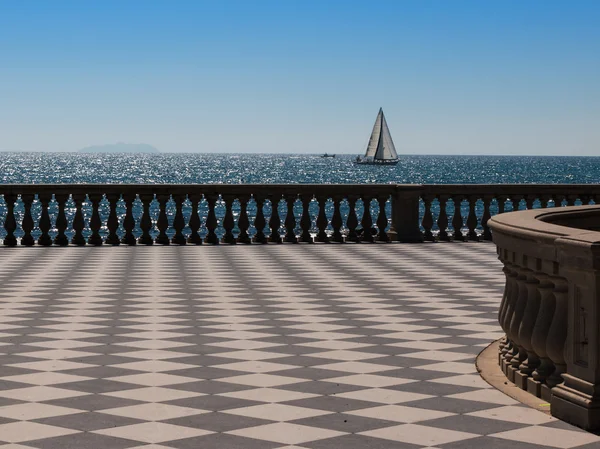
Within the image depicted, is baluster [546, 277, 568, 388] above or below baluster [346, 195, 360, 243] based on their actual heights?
above

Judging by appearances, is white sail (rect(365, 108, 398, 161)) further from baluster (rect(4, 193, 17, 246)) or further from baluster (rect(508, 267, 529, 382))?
baluster (rect(508, 267, 529, 382))

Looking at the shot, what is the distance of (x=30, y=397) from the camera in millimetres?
7453

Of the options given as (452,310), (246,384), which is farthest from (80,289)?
(246,384)

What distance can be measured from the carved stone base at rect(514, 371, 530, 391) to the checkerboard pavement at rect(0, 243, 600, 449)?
0.24 metres

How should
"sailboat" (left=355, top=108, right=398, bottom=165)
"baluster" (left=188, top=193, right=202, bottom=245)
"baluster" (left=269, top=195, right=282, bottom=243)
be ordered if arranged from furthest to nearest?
"sailboat" (left=355, top=108, right=398, bottom=165) → "baluster" (left=269, top=195, right=282, bottom=243) → "baluster" (left=188, top=193, right=202, bottom=245)

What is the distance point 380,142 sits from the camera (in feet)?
452

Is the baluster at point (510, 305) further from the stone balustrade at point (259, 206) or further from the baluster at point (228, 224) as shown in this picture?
the baluster at point (228, 224)

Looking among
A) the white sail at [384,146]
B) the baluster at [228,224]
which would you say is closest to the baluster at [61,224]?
the baluster at [228,224]

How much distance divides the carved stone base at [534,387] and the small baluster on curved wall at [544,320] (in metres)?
0.10

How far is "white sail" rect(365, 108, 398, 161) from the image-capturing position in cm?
13662

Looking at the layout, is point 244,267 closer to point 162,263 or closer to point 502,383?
point 162,263

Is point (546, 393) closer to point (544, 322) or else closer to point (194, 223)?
point (544, 322)

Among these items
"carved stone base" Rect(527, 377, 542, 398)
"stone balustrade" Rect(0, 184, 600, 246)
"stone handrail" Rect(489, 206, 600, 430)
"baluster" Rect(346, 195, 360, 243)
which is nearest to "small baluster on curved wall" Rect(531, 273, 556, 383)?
"stone handrail" Rect(489, 206, 600, 430)

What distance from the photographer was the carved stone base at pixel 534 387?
742 cm
